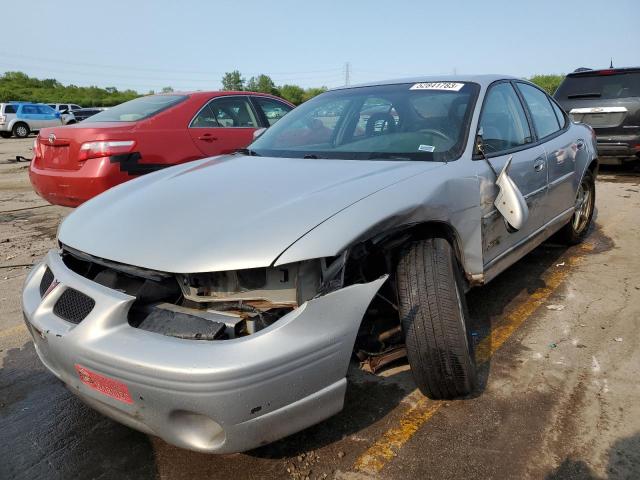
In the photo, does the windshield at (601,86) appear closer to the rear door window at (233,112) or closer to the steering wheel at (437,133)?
the rear door window at (233,112)

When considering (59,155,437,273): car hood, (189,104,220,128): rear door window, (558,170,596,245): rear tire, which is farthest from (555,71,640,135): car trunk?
(59,155,437,273): car hood

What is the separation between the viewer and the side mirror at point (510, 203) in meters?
2.68

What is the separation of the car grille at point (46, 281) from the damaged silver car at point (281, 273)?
2 cm

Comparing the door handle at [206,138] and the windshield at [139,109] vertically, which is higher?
the windshield at [139,109]

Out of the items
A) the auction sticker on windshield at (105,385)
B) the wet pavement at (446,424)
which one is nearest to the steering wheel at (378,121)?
the wet pavement at (446,424)

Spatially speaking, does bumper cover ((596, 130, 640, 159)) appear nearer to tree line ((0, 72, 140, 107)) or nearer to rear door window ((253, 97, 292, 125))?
rear door window ((253, 97, 292, 125))

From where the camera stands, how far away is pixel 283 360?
1683 millimetres

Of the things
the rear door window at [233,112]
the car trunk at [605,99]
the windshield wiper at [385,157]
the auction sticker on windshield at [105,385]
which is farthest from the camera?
the car trunk at [605,99]

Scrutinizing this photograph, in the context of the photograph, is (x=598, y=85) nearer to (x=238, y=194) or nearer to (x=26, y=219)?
(x=238, y=194)

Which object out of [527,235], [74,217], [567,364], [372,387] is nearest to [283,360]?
[372,387]

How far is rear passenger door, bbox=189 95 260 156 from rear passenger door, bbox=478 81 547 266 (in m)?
2.71

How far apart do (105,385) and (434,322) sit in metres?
1.28

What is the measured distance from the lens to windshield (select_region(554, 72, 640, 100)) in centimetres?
764

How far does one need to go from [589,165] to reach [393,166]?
292cm
